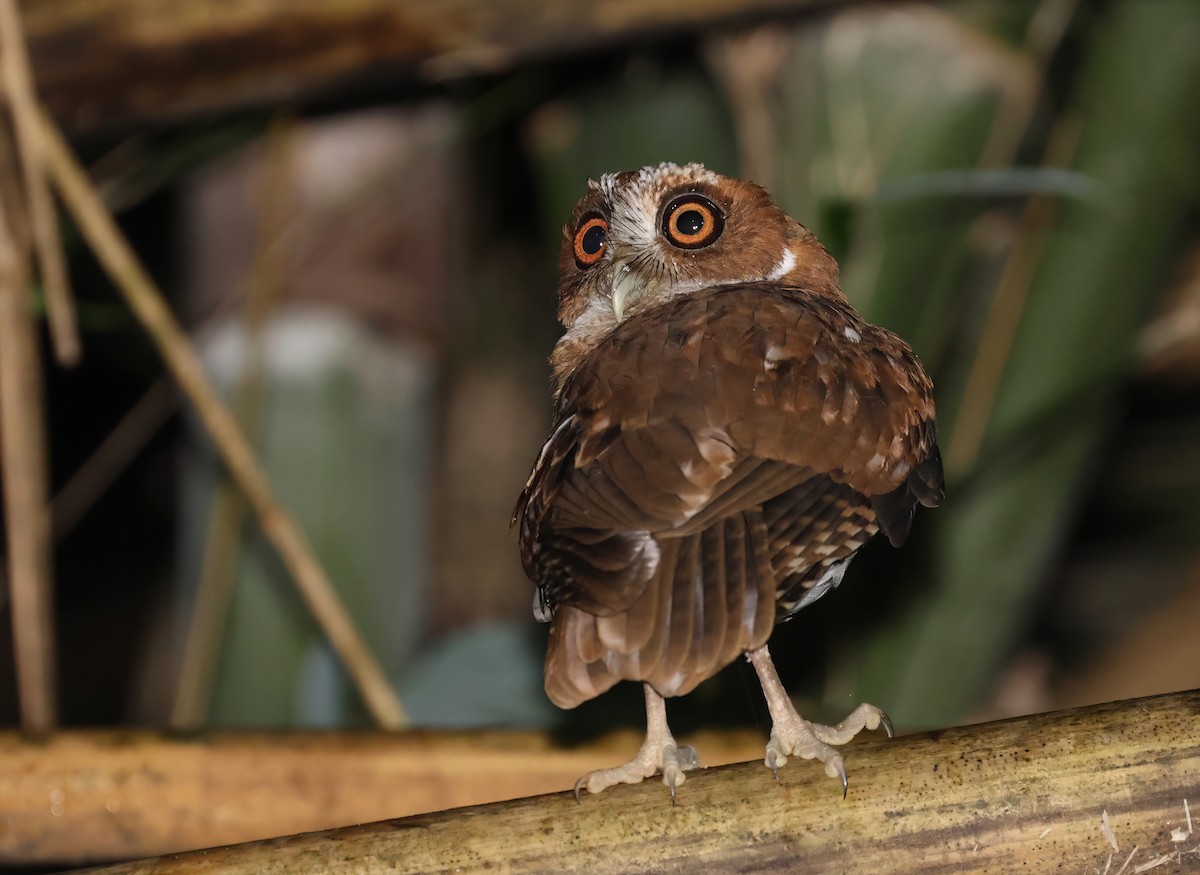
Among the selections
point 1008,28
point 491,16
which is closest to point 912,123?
point 1008,28

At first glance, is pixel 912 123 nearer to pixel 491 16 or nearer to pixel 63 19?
pixel 491 16

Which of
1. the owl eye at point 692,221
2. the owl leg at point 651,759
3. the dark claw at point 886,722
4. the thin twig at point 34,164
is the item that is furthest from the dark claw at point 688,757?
the thin twig at point 34,164

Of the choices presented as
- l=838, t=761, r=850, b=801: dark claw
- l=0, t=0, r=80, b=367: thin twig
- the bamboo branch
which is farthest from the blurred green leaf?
l=0, t=0, r=80, b=367: thin twig

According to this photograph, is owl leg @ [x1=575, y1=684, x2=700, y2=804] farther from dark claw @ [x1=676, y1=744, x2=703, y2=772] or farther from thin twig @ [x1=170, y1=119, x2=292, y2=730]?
thin twig @ [x1=170, y1=119, x2=292, y2=730]

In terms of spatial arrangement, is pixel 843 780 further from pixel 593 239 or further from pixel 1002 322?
pixel 1002 322

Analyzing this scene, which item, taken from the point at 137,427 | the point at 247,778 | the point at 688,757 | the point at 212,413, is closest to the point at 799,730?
the point at 688,757

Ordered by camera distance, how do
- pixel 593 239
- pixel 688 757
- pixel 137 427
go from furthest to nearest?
pixel 137 427, pixel 593 239, pixel 688 757
